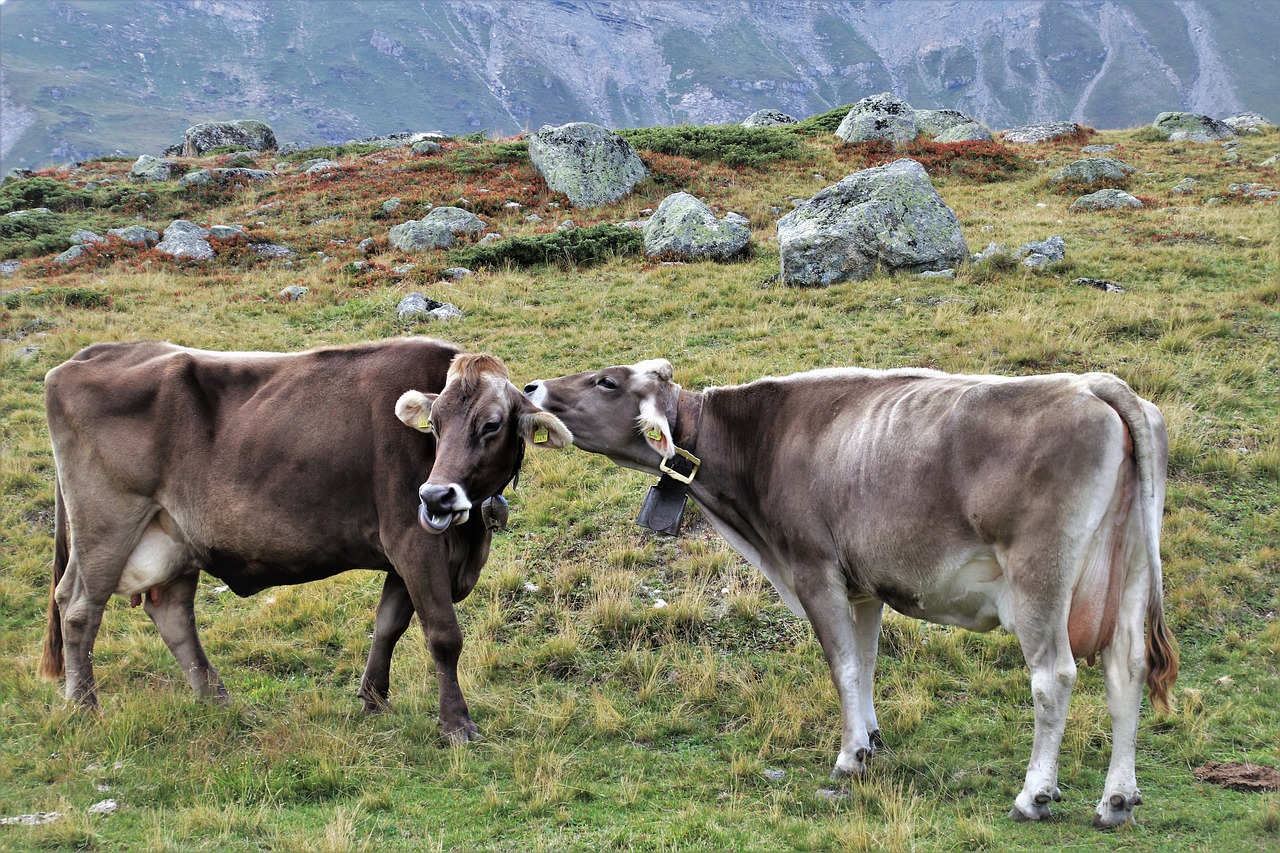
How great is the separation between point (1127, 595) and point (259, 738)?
5808mm

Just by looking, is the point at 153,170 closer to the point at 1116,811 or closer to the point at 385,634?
the point at 385,634

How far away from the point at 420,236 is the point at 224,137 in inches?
1087

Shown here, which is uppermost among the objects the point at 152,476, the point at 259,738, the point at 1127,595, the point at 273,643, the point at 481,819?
the point at 1127,595

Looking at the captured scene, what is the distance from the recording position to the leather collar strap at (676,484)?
6.64 meters

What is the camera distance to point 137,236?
25578 mm

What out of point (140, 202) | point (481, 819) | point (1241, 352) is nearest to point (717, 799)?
point (481, 819)

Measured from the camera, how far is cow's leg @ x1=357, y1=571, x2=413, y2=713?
6934 millimetres

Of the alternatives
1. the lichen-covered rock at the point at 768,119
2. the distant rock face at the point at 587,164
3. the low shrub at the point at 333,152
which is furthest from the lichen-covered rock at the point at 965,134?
the low shrub at the point at 333,152

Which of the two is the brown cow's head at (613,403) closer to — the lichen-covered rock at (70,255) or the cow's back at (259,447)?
the cow's back at (259,447)

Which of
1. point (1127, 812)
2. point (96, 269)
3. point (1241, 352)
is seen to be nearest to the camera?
point (1127, 812)

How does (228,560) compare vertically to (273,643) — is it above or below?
above

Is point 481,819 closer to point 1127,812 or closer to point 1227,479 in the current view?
point 1127,812

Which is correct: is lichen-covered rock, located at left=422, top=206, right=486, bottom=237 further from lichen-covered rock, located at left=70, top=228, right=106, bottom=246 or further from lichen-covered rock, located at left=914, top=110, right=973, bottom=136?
lichen-covered rock, located at left=914, top=110, right=973, bottom=136

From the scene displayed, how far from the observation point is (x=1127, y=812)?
5039 millimetres
